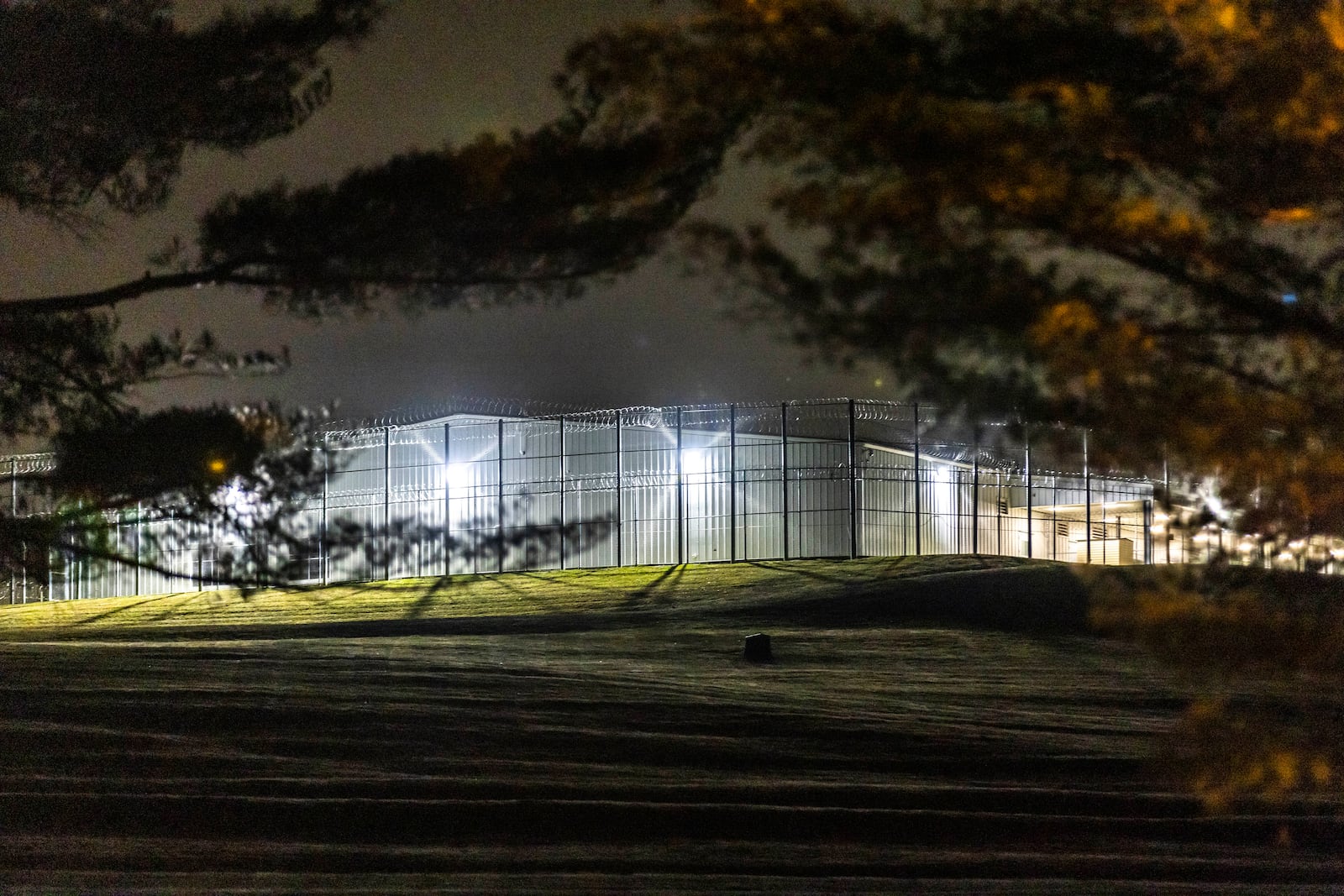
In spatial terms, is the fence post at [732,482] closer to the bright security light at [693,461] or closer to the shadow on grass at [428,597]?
the bright security light at [693,461]

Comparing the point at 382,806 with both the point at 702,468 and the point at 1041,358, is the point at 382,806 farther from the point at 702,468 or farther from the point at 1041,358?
the point at 702,468

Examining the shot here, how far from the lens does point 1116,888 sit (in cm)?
562

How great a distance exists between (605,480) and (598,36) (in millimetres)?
15184

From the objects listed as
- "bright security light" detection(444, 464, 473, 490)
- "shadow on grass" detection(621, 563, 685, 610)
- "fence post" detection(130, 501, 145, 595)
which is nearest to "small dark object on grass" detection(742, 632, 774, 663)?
A: "shadow on grass" detection(621, 563, 685, 610)

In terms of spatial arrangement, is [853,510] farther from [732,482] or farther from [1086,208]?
[1086,208]

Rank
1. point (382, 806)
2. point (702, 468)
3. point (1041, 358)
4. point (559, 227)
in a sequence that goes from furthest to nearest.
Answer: point (702, 468) → point (559, 227) → point (382, 806) → point (1041, 358)

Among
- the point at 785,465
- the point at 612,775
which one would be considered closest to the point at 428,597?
the point at 785,465

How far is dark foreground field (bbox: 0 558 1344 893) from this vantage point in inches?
229

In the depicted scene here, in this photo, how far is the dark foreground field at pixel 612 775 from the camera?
5.81 meters

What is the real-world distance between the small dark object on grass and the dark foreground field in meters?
0.23

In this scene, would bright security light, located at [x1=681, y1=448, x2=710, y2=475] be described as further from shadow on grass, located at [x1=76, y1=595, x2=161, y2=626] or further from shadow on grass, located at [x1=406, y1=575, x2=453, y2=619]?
shadow on grass, located at [x1=76, y1=595, x2=161, y2=626]

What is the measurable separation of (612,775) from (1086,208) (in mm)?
3976

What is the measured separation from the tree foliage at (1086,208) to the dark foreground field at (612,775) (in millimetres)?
2177

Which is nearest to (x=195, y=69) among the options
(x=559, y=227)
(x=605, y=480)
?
(x=559, y=227)
